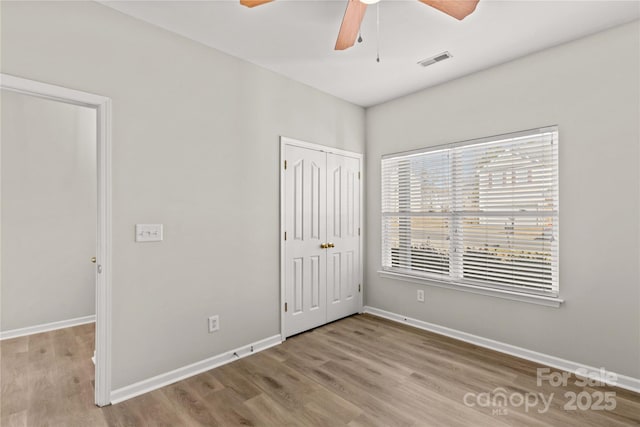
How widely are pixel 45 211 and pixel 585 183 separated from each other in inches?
213

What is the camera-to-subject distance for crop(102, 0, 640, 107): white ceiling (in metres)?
2.21

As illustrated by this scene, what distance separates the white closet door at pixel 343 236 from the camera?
3777mm

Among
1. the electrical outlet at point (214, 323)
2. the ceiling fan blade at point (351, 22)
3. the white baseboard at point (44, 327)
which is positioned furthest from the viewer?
the white baseboard at point (44, 327)

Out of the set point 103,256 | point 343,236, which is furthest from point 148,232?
point 343,236

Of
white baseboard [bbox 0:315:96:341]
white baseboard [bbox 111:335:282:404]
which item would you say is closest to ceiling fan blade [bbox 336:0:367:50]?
white baseboard [bbox 111:335:282:404]

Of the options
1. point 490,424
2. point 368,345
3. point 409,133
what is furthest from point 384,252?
point 490,424

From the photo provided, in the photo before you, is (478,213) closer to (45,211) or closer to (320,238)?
(320,238)

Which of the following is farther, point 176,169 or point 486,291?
point 486,291

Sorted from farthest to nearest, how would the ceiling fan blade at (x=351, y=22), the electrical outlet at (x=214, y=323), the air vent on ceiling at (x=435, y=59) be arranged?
the air vent on ceiling at (x=435, y=59) < the electrical outlet at (x=214, y=323) < the ceiling fan blade at (x=351, y=22)

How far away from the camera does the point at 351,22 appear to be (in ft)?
6.54

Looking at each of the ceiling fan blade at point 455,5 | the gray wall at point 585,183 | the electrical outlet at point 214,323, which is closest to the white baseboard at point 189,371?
the electrical outlet at point 214,323

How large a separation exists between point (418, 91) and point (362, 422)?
3.32 m

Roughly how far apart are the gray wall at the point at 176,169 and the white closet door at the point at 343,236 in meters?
0.79

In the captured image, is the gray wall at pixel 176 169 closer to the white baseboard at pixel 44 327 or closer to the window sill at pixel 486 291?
the window sill at pixel 486 291
